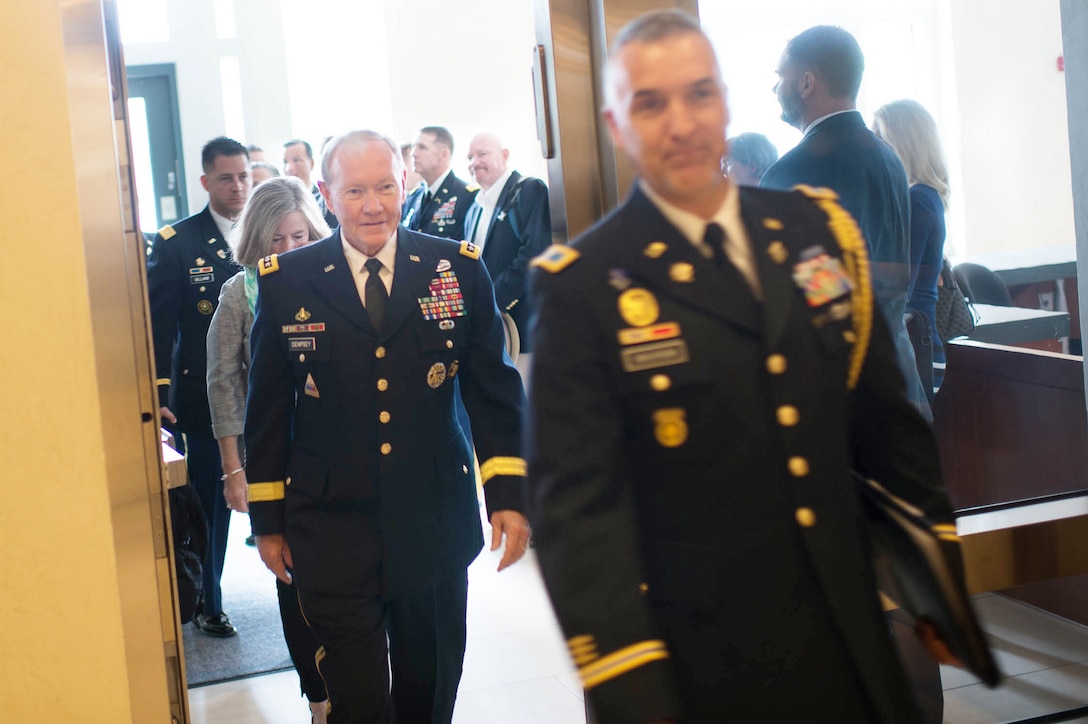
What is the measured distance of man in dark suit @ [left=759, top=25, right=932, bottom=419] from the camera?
93.9 inches

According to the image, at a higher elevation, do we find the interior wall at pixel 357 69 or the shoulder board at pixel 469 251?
the interior wall at pixel 357 69

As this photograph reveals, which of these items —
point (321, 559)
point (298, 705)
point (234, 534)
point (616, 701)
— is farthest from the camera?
point (234, 534)

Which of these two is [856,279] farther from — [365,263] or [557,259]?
[365,263]

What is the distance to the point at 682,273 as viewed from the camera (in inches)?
50.5

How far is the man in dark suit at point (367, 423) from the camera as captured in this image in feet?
7.37

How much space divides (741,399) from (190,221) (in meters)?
2.96

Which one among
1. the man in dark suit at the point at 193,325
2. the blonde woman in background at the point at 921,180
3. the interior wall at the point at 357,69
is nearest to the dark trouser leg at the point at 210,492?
the man in dark suit at the point at 193,325

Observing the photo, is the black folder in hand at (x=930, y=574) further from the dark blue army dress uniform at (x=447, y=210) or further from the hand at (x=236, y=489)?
the dark blue army dress uniform at (x=447, y=210)

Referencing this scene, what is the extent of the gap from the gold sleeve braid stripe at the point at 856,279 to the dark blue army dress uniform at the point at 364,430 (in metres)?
1.05

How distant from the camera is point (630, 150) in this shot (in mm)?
1266

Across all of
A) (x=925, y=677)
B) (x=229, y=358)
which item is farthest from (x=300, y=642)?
(x=925, y=677)

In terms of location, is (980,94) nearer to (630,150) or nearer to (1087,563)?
(1087,563)

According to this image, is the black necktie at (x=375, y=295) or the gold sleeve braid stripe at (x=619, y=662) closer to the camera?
the gold sleeve braid stripe at (x=619, y=662)

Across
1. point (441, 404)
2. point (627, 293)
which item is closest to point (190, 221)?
point (441, 404)
